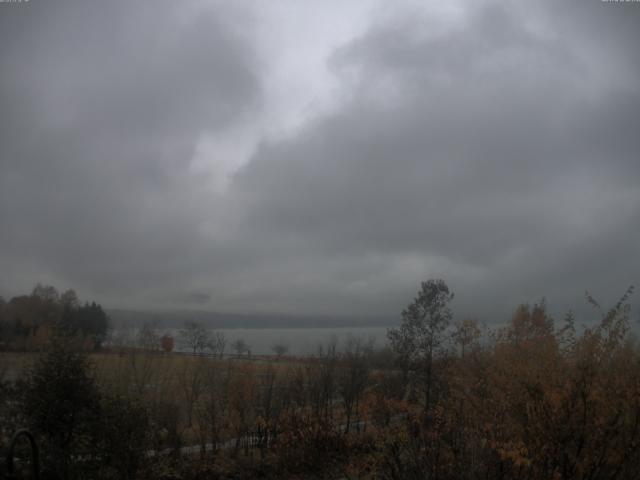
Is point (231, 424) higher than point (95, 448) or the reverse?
the reverse

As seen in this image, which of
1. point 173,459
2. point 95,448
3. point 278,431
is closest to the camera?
point 95,448

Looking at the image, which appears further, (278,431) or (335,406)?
(335,406)

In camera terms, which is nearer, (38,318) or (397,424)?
(397,424)

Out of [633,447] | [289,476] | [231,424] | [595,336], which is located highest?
[595,336]

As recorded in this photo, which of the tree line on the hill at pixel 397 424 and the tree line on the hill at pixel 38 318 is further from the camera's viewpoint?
the tree line on the hill at pixel 38 318

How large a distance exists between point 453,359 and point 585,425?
1613 centimetres

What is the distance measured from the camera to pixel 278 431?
1734cm

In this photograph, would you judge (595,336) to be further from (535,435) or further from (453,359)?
(453,359)

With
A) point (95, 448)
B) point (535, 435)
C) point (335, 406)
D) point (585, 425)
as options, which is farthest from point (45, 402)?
point (335, 406)

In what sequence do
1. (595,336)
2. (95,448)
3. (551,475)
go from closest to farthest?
(551,475) < (595,336) < (95,448)

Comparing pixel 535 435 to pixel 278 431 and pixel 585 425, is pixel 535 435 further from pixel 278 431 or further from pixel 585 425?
pixel 278 431

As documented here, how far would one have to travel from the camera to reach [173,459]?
1503cm

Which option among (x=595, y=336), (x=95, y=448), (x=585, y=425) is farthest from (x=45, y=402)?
(x=595, y=336)

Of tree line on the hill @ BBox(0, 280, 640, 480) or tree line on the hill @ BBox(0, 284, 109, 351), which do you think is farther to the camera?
tree line on the hill @ BBox(0, 284, 109, 351)
